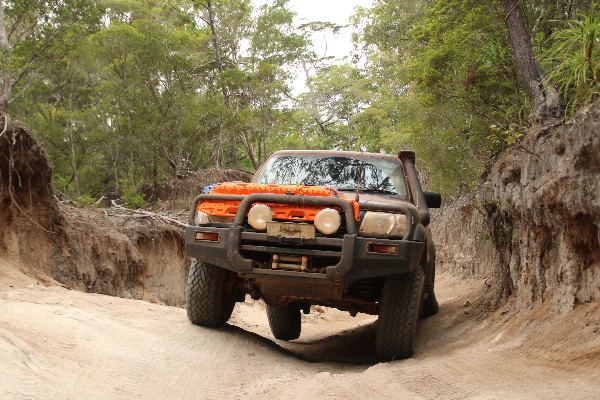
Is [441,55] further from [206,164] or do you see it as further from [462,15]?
[206,164]

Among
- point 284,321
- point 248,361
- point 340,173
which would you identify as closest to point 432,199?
point 340,173

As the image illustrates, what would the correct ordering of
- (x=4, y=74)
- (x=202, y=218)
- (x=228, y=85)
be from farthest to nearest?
(x=228, y=85), (x=4, y=74), (x=202, y=218)

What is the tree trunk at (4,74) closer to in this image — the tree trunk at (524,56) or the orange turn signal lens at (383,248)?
the tree trunk at (524,56)

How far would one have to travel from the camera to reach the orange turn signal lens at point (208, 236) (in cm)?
586

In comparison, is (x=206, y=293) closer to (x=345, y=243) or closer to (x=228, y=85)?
(x=345, y=243)

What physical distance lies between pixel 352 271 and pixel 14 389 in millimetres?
2781

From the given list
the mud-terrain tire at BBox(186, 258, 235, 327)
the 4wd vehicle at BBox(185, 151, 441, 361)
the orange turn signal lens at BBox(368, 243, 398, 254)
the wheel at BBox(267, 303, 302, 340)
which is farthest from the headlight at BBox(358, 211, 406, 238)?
the wheel at BBox(267, 303, 302, 340)

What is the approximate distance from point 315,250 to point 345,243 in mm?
289

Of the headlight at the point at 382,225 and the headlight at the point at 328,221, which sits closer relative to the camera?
the headlight at the point at 328,221

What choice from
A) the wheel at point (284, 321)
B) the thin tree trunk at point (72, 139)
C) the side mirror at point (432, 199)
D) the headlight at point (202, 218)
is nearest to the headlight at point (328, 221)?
the headlight at point (202, 218)

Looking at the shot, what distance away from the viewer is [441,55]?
12219mm

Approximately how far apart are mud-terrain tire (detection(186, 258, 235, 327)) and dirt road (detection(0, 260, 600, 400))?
15 cm

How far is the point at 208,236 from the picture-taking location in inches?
233

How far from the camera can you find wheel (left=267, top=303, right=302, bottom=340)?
894 cm
